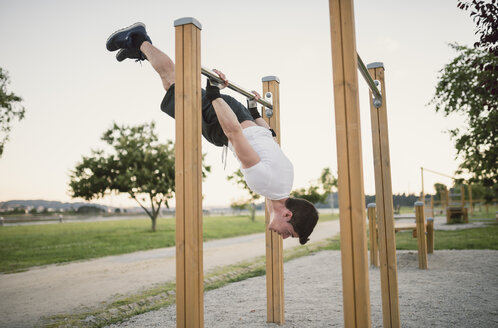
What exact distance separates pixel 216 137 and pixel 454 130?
48.8 feet

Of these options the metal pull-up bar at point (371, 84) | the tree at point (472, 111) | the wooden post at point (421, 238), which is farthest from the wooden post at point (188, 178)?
the tree at point (472, 111)

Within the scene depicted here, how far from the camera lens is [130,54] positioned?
3.13 metres

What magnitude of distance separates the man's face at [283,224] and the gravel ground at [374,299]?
4.70ft

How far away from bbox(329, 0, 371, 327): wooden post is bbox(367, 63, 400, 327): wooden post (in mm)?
1653

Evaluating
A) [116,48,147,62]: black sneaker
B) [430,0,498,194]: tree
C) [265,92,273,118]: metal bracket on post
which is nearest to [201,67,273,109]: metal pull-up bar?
[265,92,273,118]: metal bracket on post

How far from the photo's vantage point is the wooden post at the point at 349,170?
75.1 inches

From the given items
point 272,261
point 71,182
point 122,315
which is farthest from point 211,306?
point 71,182

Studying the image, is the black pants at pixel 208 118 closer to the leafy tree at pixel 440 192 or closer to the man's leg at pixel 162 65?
the man's leg at pixel 162 65

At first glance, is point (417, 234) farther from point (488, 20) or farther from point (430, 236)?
point (488, 20)

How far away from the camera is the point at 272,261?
3.78m

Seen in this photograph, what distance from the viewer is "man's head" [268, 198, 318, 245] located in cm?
281

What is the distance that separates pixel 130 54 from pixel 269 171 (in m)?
1.62

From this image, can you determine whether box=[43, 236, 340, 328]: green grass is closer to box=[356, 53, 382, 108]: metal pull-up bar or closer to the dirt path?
the dirt path

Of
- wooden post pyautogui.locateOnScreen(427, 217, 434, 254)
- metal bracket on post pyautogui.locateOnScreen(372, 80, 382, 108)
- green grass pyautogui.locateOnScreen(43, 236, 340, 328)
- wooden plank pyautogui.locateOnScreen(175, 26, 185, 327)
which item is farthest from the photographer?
wooden post pyautogui.locateOnScreen(427, 217, 434, 254)
